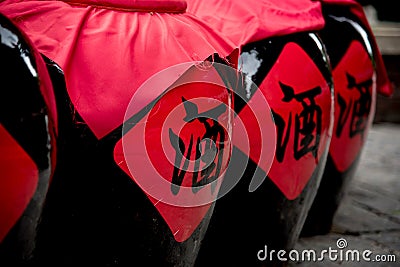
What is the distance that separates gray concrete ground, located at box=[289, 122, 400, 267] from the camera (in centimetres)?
164

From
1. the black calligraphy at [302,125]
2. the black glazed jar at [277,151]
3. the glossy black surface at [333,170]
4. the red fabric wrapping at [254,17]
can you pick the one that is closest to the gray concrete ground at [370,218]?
the glossy black surface at [333,170]

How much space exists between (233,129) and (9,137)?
1.63ft

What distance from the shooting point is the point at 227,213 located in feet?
4.07

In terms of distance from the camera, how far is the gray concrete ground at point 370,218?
1.64 m

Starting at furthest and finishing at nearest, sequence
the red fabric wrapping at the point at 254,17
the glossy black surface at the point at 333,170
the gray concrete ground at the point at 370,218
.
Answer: the gray concrete ground at the point at 370,218 < the glossy black surface at the point at 333,170 < the red fabric wrapping at the point at 254,17

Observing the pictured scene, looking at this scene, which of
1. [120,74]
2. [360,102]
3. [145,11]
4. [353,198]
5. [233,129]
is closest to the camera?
[120,74]

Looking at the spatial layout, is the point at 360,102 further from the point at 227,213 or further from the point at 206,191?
the point at 206,191

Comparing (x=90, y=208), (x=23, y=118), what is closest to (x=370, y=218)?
(x=90, y=208)

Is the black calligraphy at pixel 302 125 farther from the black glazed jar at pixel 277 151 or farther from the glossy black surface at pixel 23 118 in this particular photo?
the glossy black surface at pixel 23 118

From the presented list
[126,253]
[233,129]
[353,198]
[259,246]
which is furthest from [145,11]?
[353,198]

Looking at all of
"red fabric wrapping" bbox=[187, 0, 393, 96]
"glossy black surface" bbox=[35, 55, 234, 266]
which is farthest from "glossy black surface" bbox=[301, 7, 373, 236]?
"glossy black surface" bbox=[35, 55, 234, 266]

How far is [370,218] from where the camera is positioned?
195 centimetres

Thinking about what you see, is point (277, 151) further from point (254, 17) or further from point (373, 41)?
point (373, 41)

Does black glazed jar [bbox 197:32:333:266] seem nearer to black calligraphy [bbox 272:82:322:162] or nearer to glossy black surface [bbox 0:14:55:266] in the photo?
black calligraphy [bbox 272:82:322:162]
